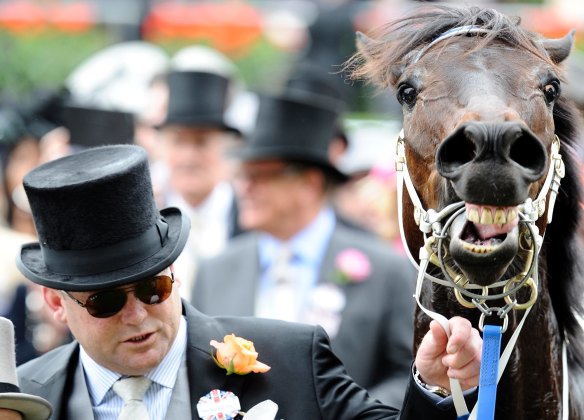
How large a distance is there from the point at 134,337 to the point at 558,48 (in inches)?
71.9

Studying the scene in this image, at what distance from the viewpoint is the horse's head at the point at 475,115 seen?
3.41 m

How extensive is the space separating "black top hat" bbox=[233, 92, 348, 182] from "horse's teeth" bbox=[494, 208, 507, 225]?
4.93 metres

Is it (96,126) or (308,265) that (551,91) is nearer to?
(308,265)

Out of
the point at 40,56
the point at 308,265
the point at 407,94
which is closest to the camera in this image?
the point at 407,94

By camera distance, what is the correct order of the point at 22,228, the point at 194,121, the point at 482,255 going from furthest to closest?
the point at 194,121, the point at 22,228, the point at 482,255

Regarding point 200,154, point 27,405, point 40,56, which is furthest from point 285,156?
point 40,56

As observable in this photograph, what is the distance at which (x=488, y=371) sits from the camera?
3750 millimetres

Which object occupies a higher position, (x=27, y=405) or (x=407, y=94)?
(x=407, y=94)

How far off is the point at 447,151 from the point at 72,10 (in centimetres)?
1623

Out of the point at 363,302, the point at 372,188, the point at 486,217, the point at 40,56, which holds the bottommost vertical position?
the point at 40,56

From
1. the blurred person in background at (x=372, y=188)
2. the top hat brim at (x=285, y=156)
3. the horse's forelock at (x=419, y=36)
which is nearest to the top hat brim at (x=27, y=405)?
the horse's forelock at (x=419, y=36)

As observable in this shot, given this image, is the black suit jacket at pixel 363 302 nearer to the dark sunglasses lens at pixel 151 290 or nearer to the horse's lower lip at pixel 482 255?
the dark sunglasses lens at pixel 151 290

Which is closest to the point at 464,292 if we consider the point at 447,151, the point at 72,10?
the point at 447,151

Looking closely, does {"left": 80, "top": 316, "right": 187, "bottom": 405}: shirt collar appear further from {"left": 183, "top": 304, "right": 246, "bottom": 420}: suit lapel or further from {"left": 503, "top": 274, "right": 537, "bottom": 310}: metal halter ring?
{"left": 503, "top": 274, "right": 537, "bottom": 310}: metal halter ring
